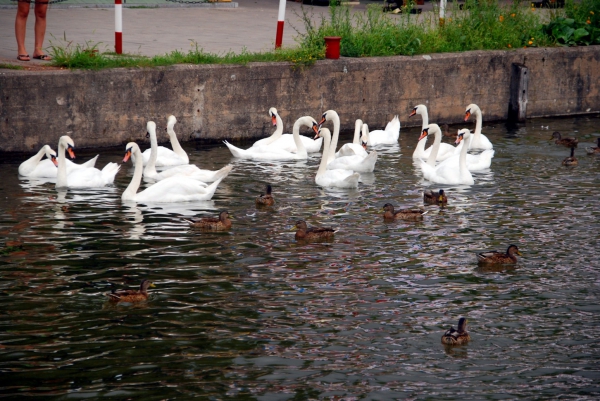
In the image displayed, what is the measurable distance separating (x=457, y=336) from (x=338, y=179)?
20.5ft

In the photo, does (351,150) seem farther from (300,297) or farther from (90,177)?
(300,297)

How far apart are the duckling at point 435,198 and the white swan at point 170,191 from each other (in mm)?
2782

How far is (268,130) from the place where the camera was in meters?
17.9

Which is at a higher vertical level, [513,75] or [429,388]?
[513,75]

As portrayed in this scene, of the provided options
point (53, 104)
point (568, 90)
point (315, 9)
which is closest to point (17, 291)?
point (53, 104)

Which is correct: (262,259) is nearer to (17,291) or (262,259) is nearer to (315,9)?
(17,291)

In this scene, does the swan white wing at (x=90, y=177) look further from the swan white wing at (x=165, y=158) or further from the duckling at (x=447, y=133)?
the duckling at (x=447, y=133)

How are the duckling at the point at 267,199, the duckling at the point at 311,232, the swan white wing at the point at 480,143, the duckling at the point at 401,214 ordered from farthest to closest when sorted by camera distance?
the swan white wing at the point at 480,143 < the duckling at the point at 267,199 < the duckling at the point at 401,214 < the duckling at the point at 311,232

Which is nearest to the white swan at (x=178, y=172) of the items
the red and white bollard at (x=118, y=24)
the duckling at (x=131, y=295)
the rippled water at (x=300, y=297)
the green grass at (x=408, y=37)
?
the rippled water at (x=300, y=297)

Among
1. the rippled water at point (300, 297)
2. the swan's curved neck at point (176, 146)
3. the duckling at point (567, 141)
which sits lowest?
the rippled water at point (300, 297)

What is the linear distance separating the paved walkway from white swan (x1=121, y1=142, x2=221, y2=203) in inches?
170

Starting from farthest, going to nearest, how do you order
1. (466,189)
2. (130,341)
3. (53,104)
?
(53,104), (466,189), (130,341)

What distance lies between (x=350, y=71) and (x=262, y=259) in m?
8.66

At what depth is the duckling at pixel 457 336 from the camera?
26.2 feet
